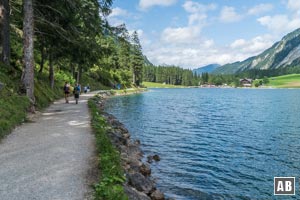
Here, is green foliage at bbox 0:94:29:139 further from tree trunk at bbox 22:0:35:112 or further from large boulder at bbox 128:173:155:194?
large boulder at bbox 128:173:155:194

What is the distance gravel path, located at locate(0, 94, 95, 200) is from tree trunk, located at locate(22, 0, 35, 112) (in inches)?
191

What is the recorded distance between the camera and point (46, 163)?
10578 mm

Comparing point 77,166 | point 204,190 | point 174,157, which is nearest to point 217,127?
point 174,157

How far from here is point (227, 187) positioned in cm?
1413

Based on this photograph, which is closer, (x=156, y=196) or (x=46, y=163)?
(x=46, y=163)

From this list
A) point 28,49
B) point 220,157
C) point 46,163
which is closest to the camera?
point 46,163

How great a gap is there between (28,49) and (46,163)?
12636mm

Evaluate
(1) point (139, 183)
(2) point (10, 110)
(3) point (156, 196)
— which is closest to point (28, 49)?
(2) point (10, 110)

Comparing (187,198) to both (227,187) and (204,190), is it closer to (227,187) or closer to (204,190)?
(204,190)

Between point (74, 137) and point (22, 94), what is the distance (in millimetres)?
8452

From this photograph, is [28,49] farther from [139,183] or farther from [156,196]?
[156,196]

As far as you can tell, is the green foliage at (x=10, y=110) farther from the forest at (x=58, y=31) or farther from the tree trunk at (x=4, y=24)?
the tree trunk at (x=4, y=24)

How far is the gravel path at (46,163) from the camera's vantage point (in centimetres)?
815

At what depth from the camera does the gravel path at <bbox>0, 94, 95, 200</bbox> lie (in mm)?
8148
